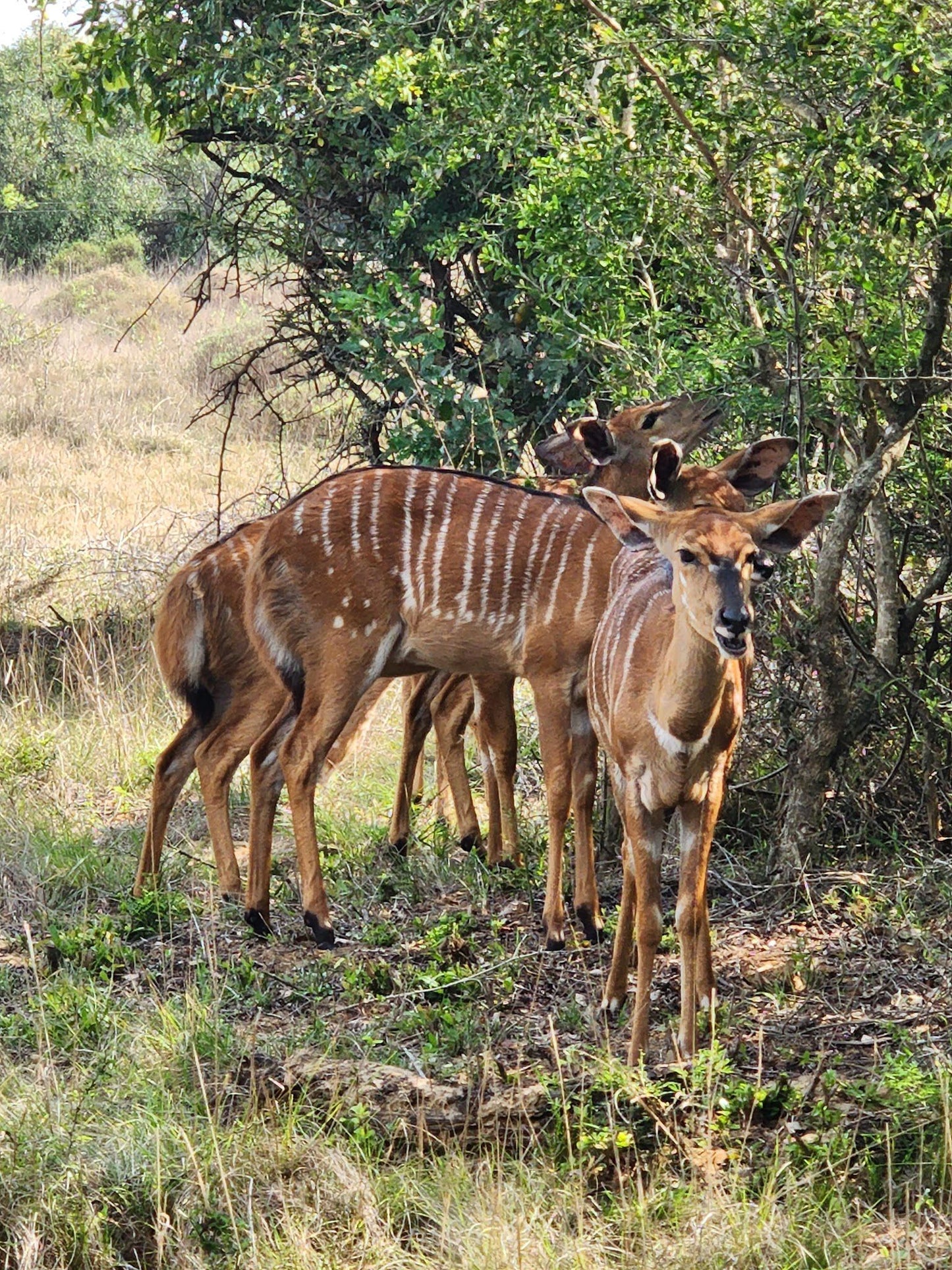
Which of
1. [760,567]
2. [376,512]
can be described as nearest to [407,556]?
[376,512]

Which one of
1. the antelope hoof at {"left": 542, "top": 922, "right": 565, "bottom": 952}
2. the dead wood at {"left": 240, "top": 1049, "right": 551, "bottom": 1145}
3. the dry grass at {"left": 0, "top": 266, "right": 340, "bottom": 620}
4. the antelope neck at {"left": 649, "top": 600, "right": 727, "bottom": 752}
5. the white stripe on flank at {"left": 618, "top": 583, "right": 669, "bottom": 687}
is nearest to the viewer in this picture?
the antelope neck at {"left": 649, "top": 600, "right": 727, "bottom": 752}

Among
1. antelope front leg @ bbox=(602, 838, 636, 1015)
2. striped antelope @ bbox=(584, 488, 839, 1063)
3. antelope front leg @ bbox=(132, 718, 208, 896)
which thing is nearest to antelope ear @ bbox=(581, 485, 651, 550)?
striped antelope @ bbox=(584, 488, 839, 1063)

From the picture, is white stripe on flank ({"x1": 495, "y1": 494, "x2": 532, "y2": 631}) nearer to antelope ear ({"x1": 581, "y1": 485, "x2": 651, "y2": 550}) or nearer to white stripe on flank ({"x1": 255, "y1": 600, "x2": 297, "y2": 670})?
white stripe on flank ({"x1": 255, "y1": 600, "x2": 297, "y2": 670})

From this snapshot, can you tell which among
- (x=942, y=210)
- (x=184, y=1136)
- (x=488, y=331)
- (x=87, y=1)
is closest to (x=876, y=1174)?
→ (x=184, y=1136)

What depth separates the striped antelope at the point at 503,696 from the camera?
5500 millimetres

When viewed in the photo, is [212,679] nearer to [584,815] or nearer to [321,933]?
[321,933]

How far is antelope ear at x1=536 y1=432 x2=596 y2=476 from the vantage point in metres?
5.91

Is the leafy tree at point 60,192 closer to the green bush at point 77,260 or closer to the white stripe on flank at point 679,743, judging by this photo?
the green bush at point 77,260

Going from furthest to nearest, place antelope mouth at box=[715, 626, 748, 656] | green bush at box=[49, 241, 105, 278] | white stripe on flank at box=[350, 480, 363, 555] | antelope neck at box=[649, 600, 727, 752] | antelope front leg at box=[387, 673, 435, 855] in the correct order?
green bush at box=[49, 241, 105, 278] < antelope front leg at box=[387, 673, 435, 855] < white stripe on flank at box=[350, 480, 363, 555] < antelope neck at box=[649, 600, 727, 752] < antelope mouth at box=[715, 626, 748, 656]

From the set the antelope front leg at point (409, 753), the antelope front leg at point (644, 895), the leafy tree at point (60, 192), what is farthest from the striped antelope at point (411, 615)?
the leafy tree at point (60, 192)

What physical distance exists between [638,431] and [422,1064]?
2.24 m

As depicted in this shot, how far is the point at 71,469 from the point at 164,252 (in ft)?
30.5

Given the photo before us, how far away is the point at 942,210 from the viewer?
14.5ft

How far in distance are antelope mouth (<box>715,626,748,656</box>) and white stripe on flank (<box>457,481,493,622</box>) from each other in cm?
202
